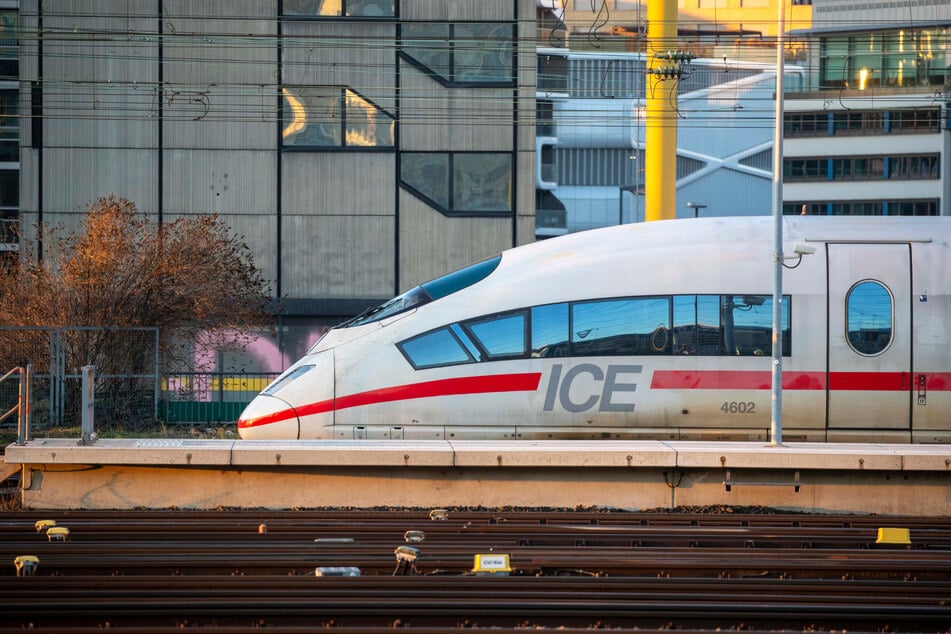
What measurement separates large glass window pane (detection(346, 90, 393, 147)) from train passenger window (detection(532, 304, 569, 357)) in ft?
56.0

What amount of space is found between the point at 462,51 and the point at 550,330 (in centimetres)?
1775

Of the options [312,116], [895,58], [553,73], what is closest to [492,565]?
[312,116]

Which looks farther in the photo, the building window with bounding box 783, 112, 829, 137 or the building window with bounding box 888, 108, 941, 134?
the building window with bounding box 783, 112, 829, 137

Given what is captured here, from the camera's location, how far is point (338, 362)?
15656 mm

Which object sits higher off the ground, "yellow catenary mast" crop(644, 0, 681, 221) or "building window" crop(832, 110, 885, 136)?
"building window" crop(832, 110, 885, 136)

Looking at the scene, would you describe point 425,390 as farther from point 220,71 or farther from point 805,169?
point 805,169

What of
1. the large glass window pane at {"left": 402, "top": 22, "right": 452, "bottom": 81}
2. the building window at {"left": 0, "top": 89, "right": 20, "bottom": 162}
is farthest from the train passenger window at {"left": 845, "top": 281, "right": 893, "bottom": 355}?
the building window at {"left": 0, "top": 89, "right": 20, "bottom": 162}

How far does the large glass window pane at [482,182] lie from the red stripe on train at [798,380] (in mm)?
16725

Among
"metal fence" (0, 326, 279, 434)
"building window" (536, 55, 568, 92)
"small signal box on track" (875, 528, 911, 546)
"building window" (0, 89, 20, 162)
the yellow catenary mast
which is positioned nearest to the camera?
"small signal box on track" (875, 528, 911, 546)

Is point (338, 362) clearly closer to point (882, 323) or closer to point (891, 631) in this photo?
point (882, 323)

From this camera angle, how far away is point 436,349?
617 inches

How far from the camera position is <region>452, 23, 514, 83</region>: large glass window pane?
104 ft

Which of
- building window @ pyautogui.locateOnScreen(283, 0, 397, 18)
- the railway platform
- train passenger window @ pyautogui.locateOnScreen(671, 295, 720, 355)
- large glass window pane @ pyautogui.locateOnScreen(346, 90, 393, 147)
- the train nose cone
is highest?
building window @ pyautogui.locateOnScreen(283, 0, 397, 18)

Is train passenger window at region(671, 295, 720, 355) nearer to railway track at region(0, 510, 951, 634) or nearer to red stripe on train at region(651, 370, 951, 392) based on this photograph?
red stripe on train at region(651, 370, 951, 392)
